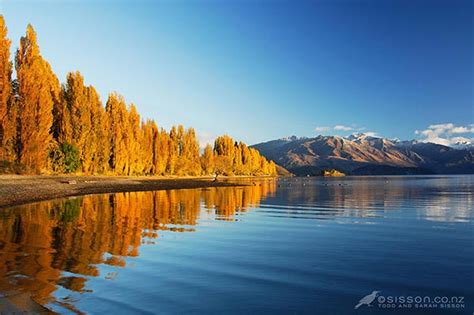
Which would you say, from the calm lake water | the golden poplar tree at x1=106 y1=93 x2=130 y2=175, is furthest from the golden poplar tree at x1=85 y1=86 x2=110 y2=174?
the calm lake water

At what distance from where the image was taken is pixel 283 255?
13227mm

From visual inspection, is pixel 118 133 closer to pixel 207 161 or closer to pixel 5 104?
pixel 5 104

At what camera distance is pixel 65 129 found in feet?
204

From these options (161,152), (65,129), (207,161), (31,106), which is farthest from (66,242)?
(207,161)

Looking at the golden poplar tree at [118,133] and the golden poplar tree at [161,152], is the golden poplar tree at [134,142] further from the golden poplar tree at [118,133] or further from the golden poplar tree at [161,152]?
the golden poplar tree at [161,152]

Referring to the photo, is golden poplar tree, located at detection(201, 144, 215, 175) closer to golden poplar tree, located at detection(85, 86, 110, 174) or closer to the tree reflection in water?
golden poplar tree, located at detection(85, 86, 110, 174)

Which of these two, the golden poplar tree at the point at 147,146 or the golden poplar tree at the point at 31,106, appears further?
the golden poplar tree at the point at 147,146

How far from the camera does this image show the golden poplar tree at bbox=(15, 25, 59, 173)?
47.2 meters

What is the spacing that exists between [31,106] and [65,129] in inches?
562

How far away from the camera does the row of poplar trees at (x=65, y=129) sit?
4650cm

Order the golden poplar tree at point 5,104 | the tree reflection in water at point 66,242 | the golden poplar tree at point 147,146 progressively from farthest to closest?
the golden poplar tree at point 147,146 < the golden poplar tree at point 5,104 < the tree reflection in water at point 66,242

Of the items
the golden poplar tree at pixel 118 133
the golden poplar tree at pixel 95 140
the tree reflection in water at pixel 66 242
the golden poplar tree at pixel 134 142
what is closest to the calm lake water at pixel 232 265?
the tree reflection in water at pixel 66 242

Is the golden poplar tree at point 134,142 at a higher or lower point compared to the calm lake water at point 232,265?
higher

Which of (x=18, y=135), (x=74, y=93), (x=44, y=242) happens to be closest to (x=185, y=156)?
(x=74, y=93)
